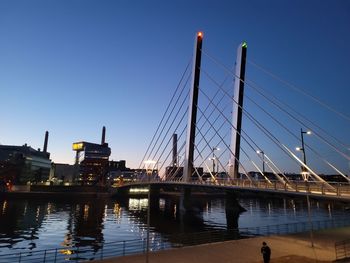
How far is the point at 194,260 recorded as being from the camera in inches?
858

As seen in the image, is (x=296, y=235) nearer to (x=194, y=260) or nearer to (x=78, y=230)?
(x=194, y=260)

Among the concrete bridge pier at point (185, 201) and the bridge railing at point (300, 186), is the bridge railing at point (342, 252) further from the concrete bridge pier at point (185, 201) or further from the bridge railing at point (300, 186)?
the concrete bridge pier at point (185, 201)

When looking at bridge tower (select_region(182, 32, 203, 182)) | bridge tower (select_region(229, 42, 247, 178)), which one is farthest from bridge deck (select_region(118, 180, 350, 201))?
bridge tower (select_region(182, 32, 203, 182))

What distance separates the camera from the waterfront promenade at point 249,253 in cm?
2168

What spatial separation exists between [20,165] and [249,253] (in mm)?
136126

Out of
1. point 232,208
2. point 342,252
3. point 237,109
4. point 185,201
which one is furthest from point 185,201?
point 342,252

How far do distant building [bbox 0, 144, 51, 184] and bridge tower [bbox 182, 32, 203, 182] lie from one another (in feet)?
320

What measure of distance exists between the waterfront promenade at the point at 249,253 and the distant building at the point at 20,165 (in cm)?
12792

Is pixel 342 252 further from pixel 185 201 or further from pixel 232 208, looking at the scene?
pixel 185 201

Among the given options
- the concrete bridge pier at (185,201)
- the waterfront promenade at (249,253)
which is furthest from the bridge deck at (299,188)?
the concrete bridge pier at (185,201)

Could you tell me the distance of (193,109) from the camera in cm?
6381

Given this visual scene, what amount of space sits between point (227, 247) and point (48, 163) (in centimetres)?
18642

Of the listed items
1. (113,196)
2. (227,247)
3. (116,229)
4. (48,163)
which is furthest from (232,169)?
(48,163)

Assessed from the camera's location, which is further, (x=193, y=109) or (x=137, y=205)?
(x=137, y=205)
